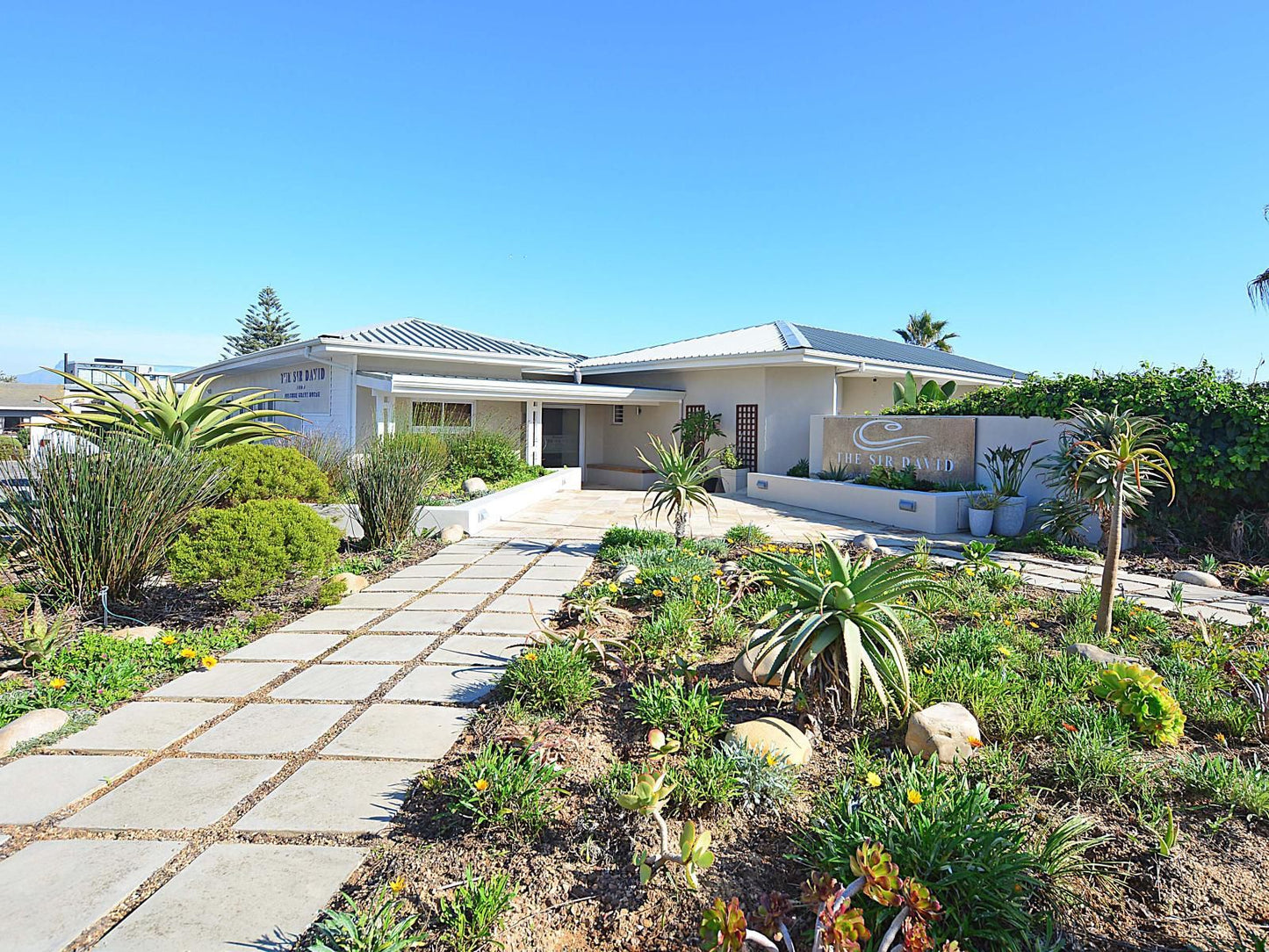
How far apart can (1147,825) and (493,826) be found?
7.48 feet

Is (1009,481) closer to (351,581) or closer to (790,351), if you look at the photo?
(790,351)

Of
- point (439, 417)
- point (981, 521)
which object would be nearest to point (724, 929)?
point (981, 521)

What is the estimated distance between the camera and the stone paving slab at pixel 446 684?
12.0 feet

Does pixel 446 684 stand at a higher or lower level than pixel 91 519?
lower

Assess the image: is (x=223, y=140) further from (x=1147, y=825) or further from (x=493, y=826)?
(x=1147, y=825)

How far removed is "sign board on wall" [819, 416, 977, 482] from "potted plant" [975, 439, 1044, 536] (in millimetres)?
451

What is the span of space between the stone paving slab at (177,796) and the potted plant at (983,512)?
→ 9.18 meters

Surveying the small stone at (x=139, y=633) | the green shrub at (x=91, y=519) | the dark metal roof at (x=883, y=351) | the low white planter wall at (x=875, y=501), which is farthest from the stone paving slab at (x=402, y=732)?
the dark metal roof at (x=883, y=351)

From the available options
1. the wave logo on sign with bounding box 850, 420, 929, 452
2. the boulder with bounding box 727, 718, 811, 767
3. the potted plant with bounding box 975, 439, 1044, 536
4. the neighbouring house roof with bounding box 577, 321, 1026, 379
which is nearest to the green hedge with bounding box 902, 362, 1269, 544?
the potted plant with bounding box 975, 439, 1044, 536

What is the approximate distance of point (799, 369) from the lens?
1502 centimetres

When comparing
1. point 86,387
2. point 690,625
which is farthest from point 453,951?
point 86,387

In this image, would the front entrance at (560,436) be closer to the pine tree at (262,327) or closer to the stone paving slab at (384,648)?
the stone paving slab at (384,648)

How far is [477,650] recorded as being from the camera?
441 cm

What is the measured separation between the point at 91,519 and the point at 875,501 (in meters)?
9.90
